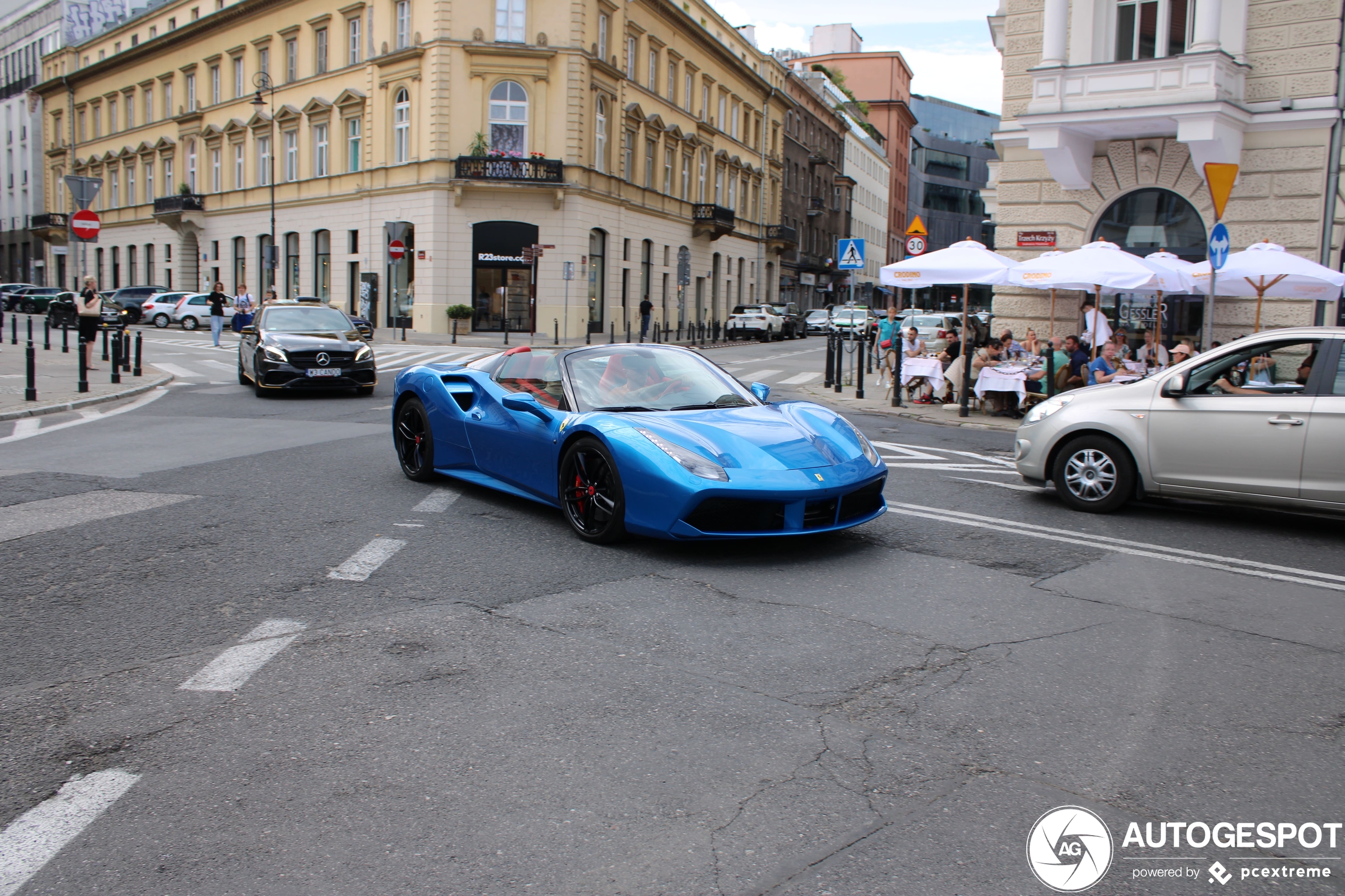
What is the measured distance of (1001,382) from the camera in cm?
1606

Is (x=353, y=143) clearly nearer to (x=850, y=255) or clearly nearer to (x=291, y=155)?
(x=291, y=155)

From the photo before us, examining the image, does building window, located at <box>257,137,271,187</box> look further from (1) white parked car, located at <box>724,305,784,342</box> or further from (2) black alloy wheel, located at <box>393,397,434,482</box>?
(2) black alloy wheel, located at <box>393,397,434,482</box>

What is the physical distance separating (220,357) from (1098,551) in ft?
78.8

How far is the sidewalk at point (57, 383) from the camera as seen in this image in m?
14.1

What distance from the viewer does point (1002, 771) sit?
3506 mm

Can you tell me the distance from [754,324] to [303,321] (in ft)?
95.9

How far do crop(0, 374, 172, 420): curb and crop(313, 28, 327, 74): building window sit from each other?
30418 millimetres

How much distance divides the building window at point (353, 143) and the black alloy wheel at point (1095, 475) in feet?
130

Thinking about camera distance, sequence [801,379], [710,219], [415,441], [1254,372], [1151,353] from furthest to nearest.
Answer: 1. [710,219]
2. [801,379]
3. [1151,353]
4. [415,441]
5. [1254,372]

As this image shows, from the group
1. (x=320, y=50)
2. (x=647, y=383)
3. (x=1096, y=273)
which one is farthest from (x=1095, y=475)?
(x=320, y=50)

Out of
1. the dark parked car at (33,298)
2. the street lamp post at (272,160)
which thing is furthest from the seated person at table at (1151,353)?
the dark parked car at (33,298)

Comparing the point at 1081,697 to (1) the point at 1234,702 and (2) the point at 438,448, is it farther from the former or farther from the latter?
(2) the point at 438,448

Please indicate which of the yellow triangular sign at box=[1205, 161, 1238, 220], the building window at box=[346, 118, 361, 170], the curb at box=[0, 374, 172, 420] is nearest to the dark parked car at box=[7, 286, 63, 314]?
the building window at box=[346, 118, 361, 170]

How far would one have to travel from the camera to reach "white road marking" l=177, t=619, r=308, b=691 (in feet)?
13.7
